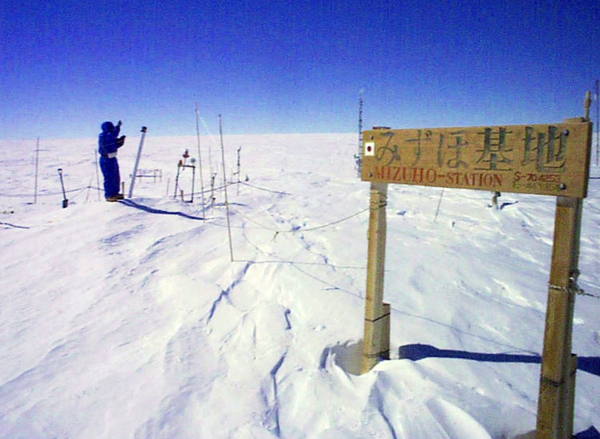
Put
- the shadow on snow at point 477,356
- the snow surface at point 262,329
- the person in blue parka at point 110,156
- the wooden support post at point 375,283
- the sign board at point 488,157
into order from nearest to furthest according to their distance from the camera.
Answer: the sign board at point 488,157 → the snow surface at point 262,329 → the wooden support post at point 375,283 → the shadow on snow at point 477,356 → the person in blue parka at point 110,156

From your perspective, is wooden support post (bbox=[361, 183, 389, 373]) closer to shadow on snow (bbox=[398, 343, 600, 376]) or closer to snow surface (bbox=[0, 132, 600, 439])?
snow surface (bbox=[0, 132, 600, 439])

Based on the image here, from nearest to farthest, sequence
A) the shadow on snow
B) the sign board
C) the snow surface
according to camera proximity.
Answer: the sign board < the snow surface < the shadow on snow

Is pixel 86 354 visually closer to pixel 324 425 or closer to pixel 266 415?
pixel 266 415

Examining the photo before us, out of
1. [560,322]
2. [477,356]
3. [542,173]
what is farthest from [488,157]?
[477,356]

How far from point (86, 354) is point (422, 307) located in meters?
3.25

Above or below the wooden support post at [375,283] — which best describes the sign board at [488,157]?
above

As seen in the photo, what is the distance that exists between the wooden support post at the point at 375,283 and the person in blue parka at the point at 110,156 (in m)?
6.54

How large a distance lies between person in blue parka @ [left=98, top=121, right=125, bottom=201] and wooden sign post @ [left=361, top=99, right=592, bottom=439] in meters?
6.75

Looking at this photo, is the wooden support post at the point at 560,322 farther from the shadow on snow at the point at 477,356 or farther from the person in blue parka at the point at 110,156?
the person in blue parka at the point at 110,156

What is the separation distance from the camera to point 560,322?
2277 millimetres

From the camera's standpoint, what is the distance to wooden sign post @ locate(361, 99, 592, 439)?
2.15 m

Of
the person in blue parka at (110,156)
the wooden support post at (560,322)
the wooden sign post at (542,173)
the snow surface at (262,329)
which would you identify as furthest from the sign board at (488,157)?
the person in blue parka at (110,156)

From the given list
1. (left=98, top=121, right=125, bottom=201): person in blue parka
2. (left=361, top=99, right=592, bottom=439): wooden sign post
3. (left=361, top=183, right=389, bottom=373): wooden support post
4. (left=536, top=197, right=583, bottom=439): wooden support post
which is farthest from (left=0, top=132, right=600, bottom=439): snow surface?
(left=98, top=121, right=125, bottom=201): person in blue parka

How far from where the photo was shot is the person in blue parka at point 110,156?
8053 mm
